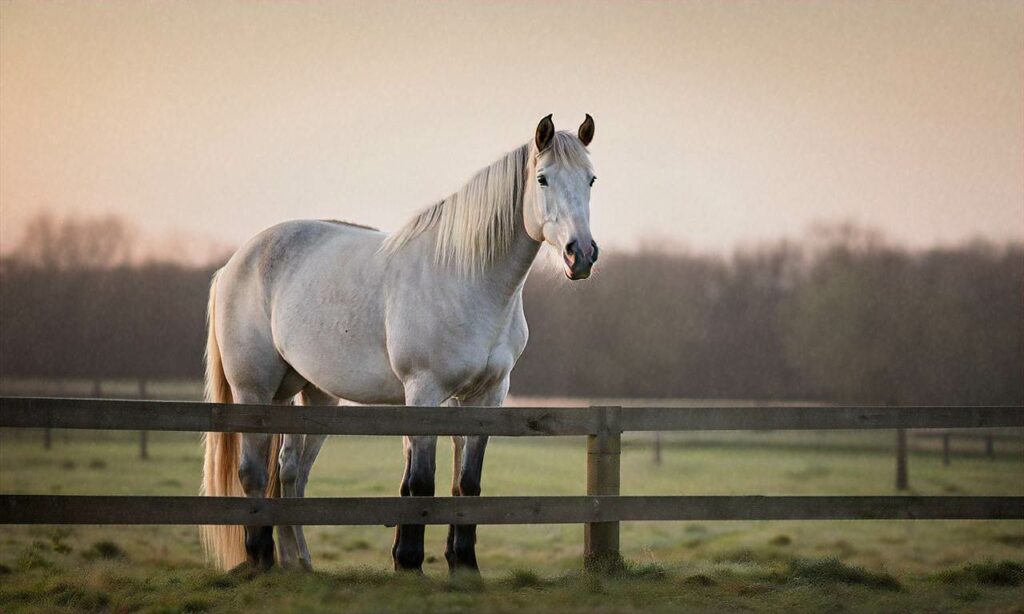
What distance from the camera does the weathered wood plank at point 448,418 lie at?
16.0 feet

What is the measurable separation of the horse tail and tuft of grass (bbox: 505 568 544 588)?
2.07m

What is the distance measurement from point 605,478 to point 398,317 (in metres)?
1.66

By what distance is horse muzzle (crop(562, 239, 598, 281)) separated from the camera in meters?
5.46

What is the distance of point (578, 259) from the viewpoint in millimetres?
5461

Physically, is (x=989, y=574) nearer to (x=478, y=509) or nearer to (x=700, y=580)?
(x=700, y=580)

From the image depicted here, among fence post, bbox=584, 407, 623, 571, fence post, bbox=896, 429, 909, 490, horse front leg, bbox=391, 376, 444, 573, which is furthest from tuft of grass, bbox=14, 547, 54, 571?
fence post, bbox=896, 429, 909, 490

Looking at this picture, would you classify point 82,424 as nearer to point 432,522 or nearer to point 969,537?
point 432,522

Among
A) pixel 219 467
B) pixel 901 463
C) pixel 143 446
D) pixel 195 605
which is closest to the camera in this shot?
pixel 195 605

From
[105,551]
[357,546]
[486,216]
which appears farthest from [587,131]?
[357,546]

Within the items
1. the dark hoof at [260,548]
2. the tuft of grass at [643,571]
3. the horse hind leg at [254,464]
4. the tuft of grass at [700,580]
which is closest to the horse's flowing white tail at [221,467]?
the horse hind leg at [254,464]

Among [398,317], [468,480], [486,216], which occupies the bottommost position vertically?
[468,480]

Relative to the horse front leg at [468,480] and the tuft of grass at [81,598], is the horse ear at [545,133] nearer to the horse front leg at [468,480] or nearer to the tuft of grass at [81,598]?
the horse front leg at [468,480]

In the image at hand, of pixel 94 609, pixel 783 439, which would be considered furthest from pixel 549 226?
pixel 783 439

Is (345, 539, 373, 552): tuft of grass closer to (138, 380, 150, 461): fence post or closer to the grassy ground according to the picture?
the grassy ground
